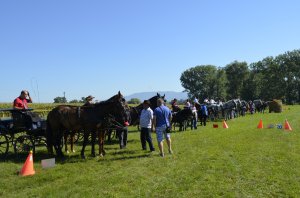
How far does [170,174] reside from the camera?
955 centimetres

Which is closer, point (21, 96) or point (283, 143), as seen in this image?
point (21, 96)

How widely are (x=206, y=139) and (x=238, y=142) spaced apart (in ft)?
6.38

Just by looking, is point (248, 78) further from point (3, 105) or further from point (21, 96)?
point (21, 96)

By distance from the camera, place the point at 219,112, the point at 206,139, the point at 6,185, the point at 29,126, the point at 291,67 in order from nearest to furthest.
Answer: the point at 6,185 < the point at 29,126 < the point at 206,139 < the point at 219,112 < the point at 291,67

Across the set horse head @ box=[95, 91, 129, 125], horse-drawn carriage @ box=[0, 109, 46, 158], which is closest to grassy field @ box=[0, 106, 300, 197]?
horse-drawn carriage @ box=[0, 109, 46, 158]

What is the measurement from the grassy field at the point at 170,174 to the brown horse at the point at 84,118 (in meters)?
0.86

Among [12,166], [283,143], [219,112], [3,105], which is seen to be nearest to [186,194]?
[12,166]

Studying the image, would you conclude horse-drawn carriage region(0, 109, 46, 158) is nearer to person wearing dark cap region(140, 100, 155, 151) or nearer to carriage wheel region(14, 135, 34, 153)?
carriage wheel region(14, 135, 34, 153)

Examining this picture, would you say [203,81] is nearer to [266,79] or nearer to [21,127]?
[266,79]

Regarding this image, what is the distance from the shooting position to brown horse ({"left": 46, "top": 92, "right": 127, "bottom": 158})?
12578 mm

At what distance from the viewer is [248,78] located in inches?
4001

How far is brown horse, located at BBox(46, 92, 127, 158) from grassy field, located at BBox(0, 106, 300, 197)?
0.86m

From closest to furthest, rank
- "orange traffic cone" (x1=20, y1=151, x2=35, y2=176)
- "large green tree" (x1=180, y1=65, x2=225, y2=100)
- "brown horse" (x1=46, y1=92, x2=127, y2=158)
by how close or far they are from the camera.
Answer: "orange traffic cone" (x1=20, y1=151, x2=35, y2=176) → "brown horse" (x1=46, y1=92, x2=127, y2=158) → "large green tree" (x1=180, y1=65, x2=225, y2=100)

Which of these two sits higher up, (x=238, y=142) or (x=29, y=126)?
(x=29, y=126)
